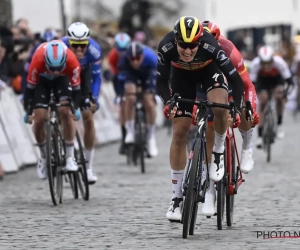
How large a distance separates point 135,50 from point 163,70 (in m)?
7.83

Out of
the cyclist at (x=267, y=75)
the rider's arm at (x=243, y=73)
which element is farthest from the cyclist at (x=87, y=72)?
the cyclist at (x=267, y=75)

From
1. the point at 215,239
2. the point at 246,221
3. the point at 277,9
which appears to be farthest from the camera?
the point at 277,9

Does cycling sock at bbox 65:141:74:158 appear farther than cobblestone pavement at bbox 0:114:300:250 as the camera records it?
Yes

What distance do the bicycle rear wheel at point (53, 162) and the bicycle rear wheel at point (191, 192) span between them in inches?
119

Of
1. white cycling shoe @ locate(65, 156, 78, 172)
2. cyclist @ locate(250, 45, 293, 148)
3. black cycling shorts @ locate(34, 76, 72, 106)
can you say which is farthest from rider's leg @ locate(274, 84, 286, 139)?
white cycling shoe @ locate(65, 156, 78, 172)

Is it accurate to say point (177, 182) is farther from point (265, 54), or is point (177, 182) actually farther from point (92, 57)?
point (265, 54)

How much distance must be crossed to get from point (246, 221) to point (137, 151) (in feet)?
23.5

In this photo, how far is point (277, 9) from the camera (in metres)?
65.8

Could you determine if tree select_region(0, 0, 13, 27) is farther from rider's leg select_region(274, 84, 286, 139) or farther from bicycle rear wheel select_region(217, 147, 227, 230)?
bicycle rear wheel select_region(217, 147, 227, 230)

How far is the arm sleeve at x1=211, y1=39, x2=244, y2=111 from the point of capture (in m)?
9.52

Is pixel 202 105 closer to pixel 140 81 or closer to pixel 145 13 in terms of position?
pixel 140 81

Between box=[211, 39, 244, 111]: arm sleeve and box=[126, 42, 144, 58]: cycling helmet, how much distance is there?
781cm

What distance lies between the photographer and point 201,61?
9547 mm

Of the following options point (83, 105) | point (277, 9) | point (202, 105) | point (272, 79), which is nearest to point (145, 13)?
point (277, 9)
